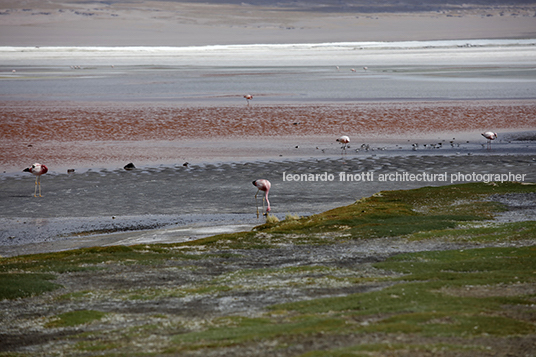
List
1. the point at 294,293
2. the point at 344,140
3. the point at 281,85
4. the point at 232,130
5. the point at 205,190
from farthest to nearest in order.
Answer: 1. the point at 281,85
2. the point at 232,130
3. the point at 344,140
4. the point at 205,190
5. the point at 294,293

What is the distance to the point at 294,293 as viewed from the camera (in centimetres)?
1312

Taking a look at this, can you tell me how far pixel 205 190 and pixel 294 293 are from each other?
15.9 metres

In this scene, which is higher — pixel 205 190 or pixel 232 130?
pixel 232 130

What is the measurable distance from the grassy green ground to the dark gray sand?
3.25m

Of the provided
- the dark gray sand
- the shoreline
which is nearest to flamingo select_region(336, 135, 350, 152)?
the shoreline

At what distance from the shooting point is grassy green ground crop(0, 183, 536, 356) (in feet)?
33.2

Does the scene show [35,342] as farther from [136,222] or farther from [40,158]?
[40,158]

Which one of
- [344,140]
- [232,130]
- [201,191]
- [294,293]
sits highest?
[294,293]

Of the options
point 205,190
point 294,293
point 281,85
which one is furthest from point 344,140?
point 281,85

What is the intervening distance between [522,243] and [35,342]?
1190 cm

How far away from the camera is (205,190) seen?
2866 cm

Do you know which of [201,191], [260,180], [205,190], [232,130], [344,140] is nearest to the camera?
[260,180]

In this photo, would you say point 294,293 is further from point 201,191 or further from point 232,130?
point 232,130

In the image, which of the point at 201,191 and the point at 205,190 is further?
the point at 205,190
